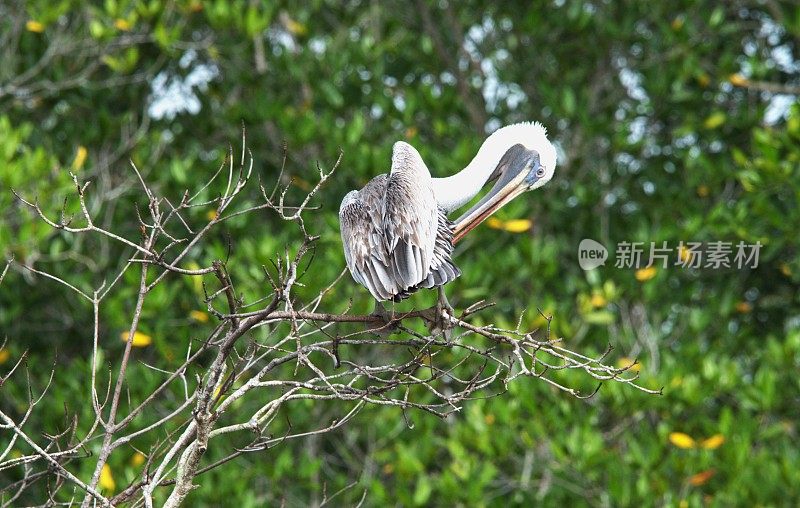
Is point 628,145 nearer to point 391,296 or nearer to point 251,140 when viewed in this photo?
point 251,140

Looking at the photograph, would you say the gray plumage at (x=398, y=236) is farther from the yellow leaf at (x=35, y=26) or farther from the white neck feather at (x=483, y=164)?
the yellow leaf at (x=35, y=26)

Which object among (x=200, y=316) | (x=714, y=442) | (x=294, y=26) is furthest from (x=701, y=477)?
(x=294, y=26)

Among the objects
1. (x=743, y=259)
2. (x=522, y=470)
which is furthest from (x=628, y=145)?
(x=522, y=470)

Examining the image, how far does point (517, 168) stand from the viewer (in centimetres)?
337

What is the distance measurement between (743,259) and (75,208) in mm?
3527

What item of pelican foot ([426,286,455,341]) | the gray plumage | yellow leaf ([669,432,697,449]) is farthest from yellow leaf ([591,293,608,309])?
pelican foot ([426,286,455,341])

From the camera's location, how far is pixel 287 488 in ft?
21.9

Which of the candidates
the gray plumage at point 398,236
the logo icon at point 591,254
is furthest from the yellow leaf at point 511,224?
the gray plumage at point 398,236

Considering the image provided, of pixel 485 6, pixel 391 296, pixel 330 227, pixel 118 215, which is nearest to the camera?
pixel 391 296

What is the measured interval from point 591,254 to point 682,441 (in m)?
1.11

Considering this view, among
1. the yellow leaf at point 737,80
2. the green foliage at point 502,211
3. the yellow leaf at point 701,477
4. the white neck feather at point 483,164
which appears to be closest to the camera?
the white neck feather at point 483,164

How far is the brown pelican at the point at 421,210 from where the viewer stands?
9.98ft

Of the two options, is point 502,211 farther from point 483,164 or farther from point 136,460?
point 483,164

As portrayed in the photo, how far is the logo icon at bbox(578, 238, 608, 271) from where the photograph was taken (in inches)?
260
